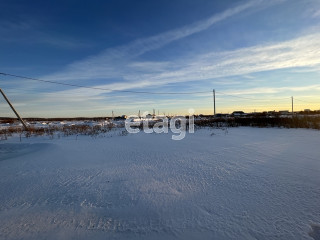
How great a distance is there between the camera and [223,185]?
3.44 m

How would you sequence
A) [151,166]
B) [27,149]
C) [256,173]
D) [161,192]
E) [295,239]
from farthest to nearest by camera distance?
[27,149]
[151,166]
[256,173]
[161,192]
[295,239]

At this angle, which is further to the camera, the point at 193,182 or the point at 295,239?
the point at 193,182

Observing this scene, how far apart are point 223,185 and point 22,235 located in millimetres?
3031

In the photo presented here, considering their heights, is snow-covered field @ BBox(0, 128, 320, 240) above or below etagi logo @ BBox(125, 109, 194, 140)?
below

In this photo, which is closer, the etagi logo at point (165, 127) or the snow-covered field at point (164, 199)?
the snow-covered field at point (164, 199)

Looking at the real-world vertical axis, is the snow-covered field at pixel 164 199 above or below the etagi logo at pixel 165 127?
below

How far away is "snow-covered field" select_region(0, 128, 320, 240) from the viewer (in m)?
2.25

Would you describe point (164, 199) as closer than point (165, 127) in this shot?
Yes

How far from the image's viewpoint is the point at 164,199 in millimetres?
2992

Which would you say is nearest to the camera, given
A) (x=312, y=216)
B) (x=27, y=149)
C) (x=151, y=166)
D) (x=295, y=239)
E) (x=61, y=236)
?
(x=295, y=239)

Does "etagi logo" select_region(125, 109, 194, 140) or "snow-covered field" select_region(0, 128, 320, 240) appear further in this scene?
"etagi logo" select_region(125, 109, 194, 140)

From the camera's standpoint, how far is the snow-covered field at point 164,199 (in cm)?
225

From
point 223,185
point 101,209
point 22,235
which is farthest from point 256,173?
point 22,235

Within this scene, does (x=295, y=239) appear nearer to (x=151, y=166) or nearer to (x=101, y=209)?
(x=101, y=209)
